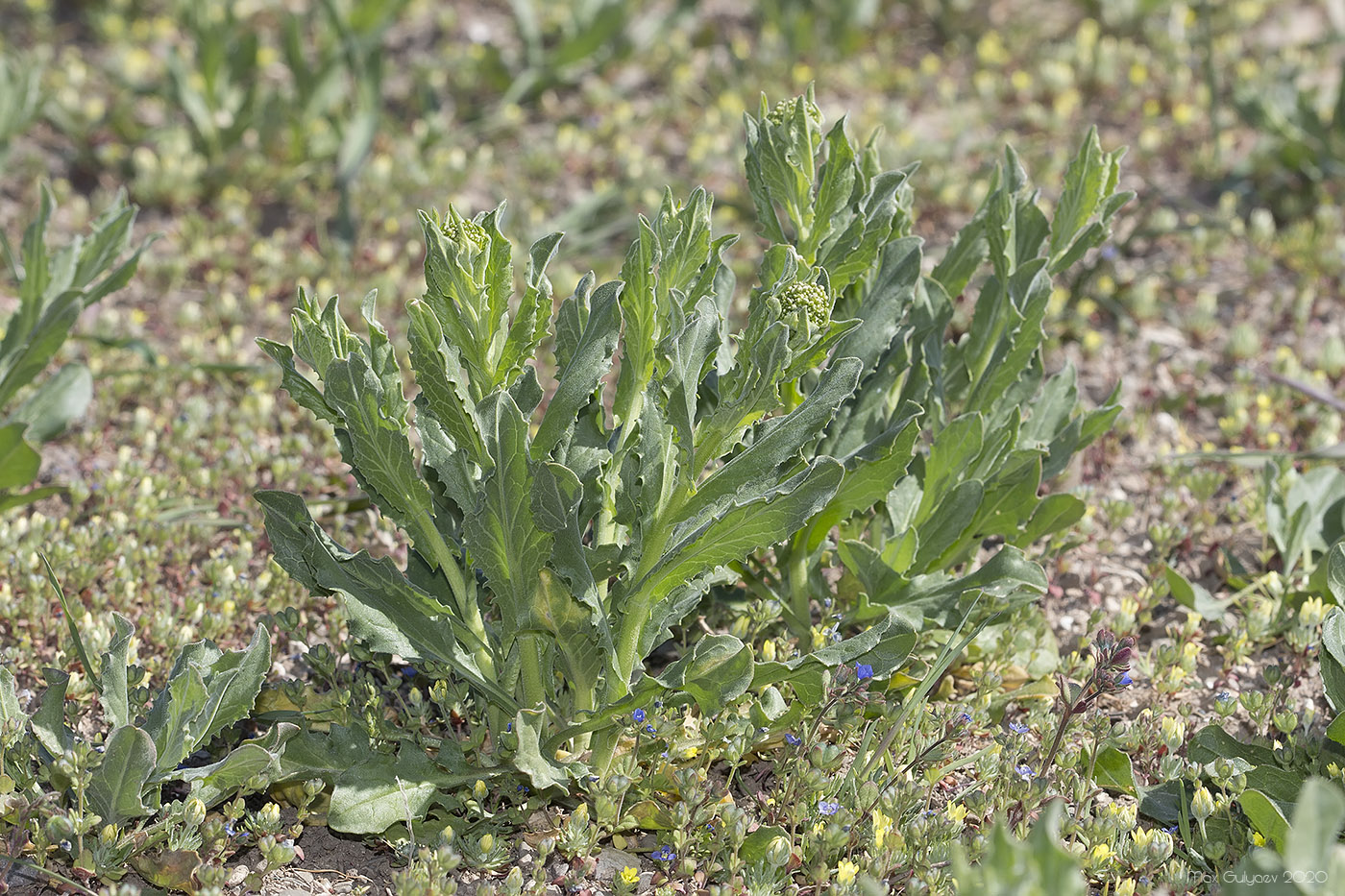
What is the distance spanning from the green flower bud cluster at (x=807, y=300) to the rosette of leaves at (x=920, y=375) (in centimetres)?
34

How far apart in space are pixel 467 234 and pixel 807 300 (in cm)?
72

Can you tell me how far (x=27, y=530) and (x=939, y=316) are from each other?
2750mm

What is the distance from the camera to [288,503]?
3143 millimetres

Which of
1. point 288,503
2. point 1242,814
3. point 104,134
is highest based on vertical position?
point 104,134

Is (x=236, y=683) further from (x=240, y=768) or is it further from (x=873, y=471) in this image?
(x=873, y=471)

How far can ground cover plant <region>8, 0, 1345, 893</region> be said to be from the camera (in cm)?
293

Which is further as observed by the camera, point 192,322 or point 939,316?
point 192,322

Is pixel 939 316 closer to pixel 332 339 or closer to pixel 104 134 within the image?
pixel 332 339

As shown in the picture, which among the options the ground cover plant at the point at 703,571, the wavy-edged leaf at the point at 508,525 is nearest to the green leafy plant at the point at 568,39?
the ground cover plant at the point at 703,571

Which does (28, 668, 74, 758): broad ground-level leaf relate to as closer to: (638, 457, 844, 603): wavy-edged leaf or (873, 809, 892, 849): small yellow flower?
(638, 457, 844, 603): wavy-edged leaf

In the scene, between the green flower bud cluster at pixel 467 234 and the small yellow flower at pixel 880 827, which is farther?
the small yellow flower at pixel 880 827

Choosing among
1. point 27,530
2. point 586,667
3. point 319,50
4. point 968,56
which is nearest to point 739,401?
point 586,667

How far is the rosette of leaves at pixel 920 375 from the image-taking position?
10.8 ft

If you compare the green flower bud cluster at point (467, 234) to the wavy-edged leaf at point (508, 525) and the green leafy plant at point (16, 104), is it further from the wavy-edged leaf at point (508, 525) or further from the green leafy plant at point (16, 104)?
the green leafy plant at point (16, 104)
